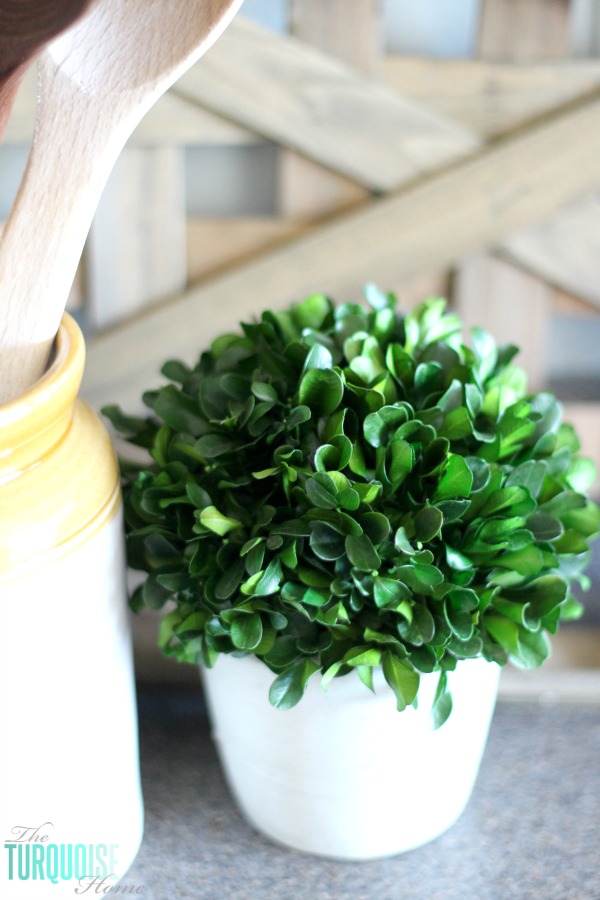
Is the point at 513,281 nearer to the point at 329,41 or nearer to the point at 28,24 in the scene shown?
the point at 329,41

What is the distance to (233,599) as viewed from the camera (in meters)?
0.42

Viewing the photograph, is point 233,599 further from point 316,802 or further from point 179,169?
point 179,169

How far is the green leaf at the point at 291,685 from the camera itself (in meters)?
0.42

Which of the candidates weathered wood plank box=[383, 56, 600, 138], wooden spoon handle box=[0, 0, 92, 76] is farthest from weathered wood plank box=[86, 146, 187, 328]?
wooden spoon handle box=[0, 0, 92, 76]

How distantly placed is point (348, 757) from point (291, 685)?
0.06m

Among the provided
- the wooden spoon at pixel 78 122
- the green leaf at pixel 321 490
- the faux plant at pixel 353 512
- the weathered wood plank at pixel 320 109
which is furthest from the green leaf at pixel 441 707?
the weathered wood plank at pixel 320 109

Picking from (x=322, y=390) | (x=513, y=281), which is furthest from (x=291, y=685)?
(x=513, y=281)

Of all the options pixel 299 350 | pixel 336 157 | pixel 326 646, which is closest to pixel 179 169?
pixel 336 157

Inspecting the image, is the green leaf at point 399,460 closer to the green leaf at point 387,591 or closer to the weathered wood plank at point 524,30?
the green leaf at point 387,591

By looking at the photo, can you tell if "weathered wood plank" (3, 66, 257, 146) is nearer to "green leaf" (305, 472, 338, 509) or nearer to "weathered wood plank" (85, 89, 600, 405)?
"weathered wood plank" (85, 89, 600, 405)

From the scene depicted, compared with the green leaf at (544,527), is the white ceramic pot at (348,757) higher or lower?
lower

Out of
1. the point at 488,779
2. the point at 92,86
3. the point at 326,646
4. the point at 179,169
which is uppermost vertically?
the point at 92,86

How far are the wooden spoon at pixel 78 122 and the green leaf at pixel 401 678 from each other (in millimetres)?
211

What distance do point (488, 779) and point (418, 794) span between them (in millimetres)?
107
